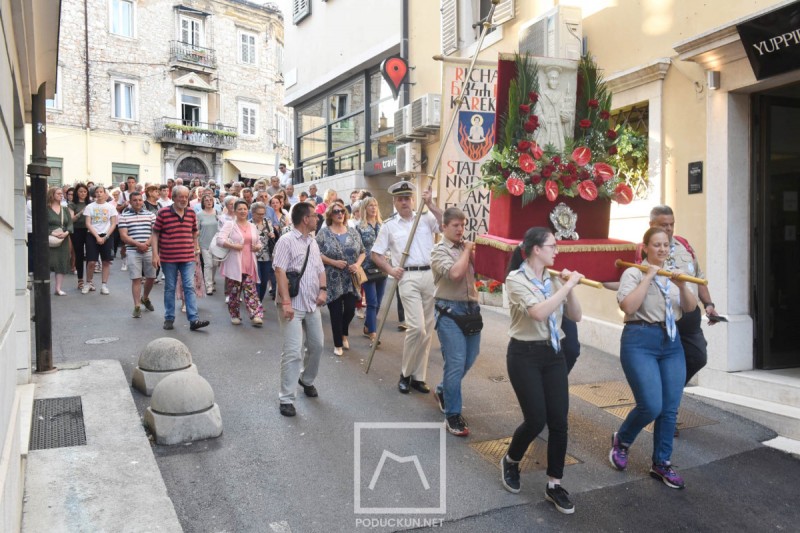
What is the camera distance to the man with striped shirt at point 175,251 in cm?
894

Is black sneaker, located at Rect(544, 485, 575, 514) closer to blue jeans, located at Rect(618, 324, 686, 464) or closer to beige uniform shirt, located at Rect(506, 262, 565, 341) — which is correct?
blue jeans, located at Rect(618, 324, 686, 464)

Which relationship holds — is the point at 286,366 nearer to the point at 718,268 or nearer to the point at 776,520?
the point at 776,520

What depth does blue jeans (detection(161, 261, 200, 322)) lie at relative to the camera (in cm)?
896

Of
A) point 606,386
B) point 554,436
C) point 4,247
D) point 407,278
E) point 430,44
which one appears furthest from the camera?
point 430,44

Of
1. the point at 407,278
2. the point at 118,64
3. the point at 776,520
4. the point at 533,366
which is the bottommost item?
the point at 776,520

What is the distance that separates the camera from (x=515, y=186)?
4.74 meters

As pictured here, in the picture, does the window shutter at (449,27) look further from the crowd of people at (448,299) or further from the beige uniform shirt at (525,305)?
the beige uniform shirt at (525,305)

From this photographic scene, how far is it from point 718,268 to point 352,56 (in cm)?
1172

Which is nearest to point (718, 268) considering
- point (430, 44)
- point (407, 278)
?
point (407, 278)

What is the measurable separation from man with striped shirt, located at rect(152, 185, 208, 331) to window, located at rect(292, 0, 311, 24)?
1147 centimetres

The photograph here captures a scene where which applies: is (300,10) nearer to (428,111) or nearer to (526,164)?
(428,111)

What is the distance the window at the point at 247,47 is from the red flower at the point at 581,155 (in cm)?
3834

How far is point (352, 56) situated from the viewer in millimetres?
16391

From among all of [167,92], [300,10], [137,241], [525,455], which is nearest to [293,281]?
[525,455]
